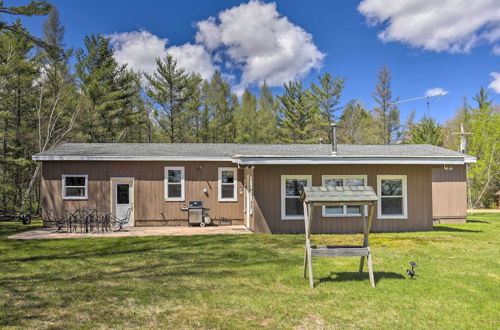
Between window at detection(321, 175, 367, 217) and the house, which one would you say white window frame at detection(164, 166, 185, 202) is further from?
window at detection(321, 175, 367, 217)

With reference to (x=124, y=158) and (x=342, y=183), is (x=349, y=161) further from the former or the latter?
(x=124, y=158)

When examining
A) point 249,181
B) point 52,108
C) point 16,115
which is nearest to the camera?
point 249,181

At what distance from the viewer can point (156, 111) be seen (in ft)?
95.5

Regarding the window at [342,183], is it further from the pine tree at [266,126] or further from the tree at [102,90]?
the pine tree at [266,126]

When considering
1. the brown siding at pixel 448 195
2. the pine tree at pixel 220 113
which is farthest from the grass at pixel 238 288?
the pine tree at pixel 220 113

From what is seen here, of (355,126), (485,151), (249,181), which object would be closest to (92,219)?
(249,181)

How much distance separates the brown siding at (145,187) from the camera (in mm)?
13898

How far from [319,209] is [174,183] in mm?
5775

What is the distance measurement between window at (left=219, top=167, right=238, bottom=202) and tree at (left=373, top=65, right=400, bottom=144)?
22.2 m

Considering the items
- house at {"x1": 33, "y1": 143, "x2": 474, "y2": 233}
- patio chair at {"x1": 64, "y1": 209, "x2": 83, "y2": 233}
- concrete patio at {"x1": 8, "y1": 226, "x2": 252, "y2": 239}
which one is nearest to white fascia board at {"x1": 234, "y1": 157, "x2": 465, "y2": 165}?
house at {"x1": 33, "y1": 143, "x2": 474, "y2": 233}

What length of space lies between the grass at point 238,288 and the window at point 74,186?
4.61 metres

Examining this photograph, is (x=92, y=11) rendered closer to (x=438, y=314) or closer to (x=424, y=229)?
(x=424, y=229)

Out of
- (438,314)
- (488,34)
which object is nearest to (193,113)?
(488,34)

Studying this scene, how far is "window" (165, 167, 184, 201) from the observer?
47.1 ft
